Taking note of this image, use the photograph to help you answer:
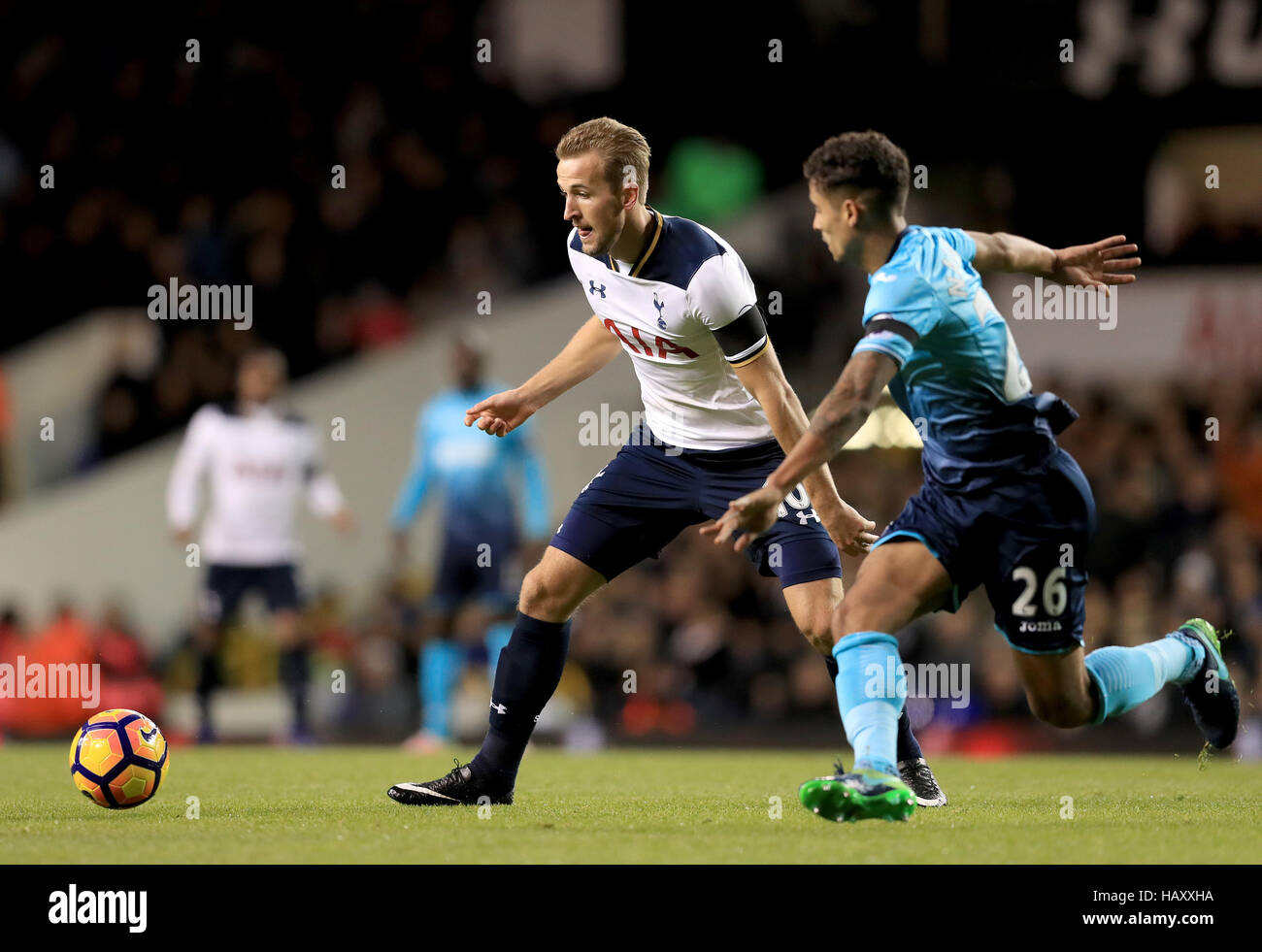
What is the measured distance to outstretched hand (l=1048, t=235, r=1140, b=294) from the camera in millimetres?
6043

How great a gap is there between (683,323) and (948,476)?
3.76ft

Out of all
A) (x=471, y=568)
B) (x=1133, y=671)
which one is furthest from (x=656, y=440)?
(x=471, y=568)

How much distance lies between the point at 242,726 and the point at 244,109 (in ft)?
21.2

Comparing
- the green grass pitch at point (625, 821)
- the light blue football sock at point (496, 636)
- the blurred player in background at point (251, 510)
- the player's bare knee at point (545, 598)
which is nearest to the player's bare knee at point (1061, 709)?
the green grass pitch at point (625, 821)

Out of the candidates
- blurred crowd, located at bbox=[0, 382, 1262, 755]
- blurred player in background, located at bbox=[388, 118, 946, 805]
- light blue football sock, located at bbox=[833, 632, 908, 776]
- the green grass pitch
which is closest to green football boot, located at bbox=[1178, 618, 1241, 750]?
the green grass pitch

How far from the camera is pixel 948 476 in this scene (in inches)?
228

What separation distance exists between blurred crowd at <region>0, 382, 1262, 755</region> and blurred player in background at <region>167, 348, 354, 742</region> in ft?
3.91

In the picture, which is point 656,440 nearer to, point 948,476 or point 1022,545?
point 948,476

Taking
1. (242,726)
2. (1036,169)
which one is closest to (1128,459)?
(1036,169)

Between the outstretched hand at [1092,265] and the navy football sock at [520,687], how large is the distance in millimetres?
2214

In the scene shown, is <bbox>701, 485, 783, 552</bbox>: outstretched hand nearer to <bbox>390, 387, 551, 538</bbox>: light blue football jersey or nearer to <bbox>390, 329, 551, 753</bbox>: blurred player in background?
<bbox>390, 329, 551, 753</bbox>: blurred player in background
